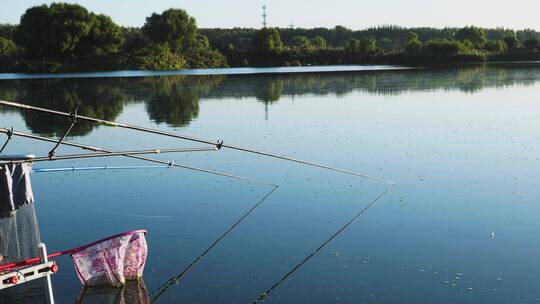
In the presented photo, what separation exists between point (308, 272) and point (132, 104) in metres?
30.2

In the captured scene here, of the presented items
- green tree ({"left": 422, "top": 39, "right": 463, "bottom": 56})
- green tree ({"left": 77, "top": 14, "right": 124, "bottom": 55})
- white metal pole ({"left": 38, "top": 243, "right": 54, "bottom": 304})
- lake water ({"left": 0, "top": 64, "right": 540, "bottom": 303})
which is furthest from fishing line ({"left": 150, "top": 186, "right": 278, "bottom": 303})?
green tree ({"left": 422, "top": 39, "right": 463, "bottom": 56})

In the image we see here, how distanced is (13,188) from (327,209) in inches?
243

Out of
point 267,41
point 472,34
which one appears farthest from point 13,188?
point 472,34

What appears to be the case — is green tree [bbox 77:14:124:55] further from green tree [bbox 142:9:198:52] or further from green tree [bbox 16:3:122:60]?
green tree [bbox 142:9:198:52]

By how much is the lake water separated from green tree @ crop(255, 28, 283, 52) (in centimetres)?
9030

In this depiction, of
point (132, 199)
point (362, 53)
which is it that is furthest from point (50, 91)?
point (362, 53)

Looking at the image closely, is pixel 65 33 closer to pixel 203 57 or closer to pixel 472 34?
pixel 203 57

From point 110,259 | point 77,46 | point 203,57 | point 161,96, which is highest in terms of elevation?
point 77,46

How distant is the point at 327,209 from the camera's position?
1327cm

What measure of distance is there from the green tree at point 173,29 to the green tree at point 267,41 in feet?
37.4

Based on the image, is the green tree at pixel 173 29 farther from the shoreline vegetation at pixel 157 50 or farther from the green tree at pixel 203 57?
the green tree at pixel 203 57

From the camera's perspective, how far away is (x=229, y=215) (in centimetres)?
1305

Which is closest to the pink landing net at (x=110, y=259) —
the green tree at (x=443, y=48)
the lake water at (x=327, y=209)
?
the lake water at (x=327, y=209)

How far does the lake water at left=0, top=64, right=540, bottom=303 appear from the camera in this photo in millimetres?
9328
